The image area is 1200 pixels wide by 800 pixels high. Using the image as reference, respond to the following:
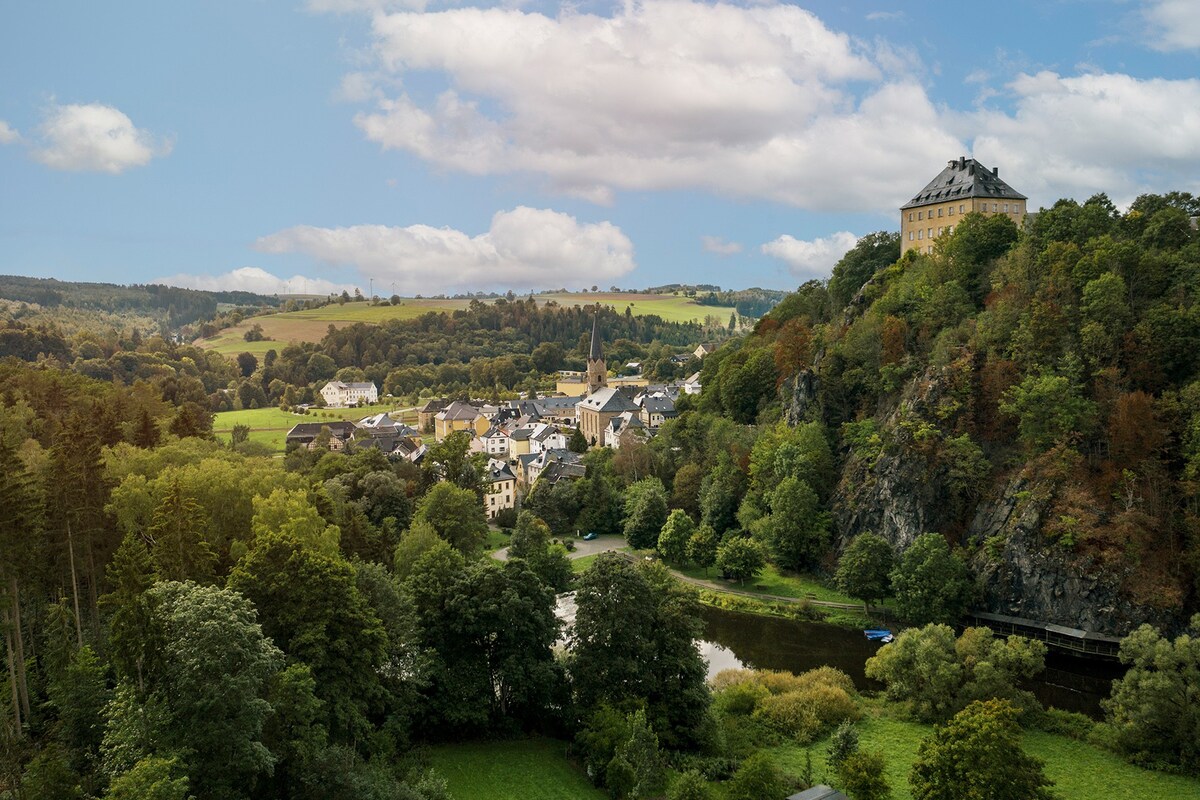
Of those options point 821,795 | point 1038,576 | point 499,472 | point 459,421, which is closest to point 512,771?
point 821,795

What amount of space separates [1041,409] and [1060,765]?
2090cm

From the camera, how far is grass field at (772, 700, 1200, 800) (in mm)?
27031

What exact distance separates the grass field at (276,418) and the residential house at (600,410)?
3333 cm

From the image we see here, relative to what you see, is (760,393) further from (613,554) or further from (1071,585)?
(613,554)

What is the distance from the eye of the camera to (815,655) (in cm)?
4116

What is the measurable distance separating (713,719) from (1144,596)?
2235 centimetres

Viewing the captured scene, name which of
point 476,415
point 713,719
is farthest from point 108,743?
point 476,415

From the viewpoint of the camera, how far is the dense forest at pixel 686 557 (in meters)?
20.6

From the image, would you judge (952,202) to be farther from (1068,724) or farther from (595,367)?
(595,367)

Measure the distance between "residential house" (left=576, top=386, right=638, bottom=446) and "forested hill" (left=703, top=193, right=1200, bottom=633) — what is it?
119 feet

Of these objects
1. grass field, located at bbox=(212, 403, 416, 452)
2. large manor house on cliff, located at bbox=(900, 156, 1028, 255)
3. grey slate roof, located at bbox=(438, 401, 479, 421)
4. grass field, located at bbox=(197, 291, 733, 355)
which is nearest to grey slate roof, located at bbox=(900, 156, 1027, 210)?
large manor house on cliff, located at bbox=(900, 156, 1028, 255)

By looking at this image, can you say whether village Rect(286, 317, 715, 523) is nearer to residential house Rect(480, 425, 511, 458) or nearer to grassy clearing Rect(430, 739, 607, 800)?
residential house Rect(480, 425, 511, 458)

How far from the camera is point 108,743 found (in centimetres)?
1873

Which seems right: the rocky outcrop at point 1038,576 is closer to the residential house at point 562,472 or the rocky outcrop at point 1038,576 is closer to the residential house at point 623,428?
the residential house at point 562,472
